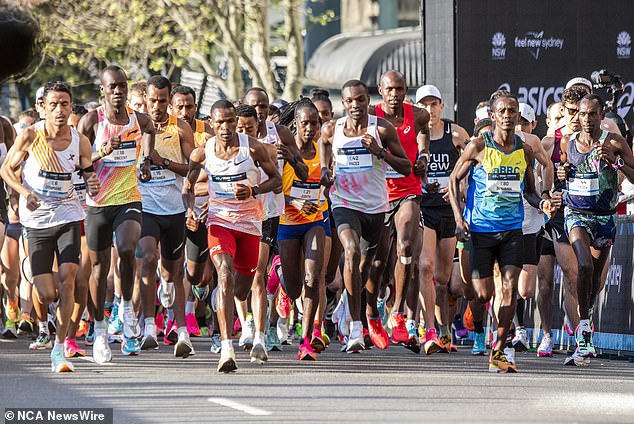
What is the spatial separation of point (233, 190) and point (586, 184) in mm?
3136

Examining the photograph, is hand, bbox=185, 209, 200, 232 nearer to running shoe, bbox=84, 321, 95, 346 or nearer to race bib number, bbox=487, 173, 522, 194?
Answer: race bib number, bbox=487, 173, 522, 194

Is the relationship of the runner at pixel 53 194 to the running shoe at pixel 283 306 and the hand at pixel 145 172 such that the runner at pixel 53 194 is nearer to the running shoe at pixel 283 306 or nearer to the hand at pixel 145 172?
the hand at pixel 145 172

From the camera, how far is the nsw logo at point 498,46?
1758 cm

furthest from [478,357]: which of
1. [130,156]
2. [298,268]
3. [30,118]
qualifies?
[30,118]

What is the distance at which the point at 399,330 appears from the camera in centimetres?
1265

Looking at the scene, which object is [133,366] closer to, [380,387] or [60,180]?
[60,180]

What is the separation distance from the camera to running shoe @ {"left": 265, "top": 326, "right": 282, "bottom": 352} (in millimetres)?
12875

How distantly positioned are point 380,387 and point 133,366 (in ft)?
7.62

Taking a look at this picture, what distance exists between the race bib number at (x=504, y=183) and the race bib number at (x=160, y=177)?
297 cm

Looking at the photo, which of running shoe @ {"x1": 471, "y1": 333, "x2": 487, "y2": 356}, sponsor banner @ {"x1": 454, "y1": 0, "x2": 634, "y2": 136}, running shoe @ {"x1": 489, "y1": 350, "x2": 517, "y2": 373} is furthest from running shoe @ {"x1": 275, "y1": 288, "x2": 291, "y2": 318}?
sponsor banner @ {"x1": 454, "y1": 0, "x2": 634, "y2": 136}

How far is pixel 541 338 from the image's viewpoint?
45.0ft

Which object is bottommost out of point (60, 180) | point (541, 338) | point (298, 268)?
point (541, 338)

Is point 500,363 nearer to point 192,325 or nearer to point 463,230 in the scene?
point 463,230

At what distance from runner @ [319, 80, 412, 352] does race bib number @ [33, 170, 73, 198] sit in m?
2.16
